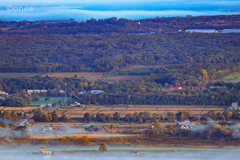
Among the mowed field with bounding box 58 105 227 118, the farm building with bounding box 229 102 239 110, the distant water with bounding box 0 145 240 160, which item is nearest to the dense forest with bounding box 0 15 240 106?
the farm building with bounding box 229 102 239 110

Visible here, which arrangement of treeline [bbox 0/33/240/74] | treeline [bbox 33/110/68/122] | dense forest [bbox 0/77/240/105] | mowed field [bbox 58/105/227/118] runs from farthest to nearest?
treeline [bbox 0/33/240/74]
dense forest [bbox 0/77/240/105]
mowed field [bbox 58/105/227/118]
treeline [bbox 33/110/68/122]

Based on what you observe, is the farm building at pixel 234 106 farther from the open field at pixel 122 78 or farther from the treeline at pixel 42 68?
the treeline at pixel 42 68

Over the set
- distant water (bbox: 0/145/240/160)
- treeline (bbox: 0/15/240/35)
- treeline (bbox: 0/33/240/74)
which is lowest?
distant water (bbox: 0/145/240/160)

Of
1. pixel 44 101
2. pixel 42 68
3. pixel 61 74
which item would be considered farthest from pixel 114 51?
pixel 44 101

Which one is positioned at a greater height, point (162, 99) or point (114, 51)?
point (114, 51)

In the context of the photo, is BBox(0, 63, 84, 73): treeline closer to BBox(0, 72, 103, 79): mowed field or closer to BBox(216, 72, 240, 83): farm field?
BBox(0, 72, 103, 79): mowed field

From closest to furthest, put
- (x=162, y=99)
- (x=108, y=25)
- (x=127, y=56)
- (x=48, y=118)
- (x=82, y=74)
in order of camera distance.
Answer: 1. (x=48, y=118)
2. (x=162, y=99)
3. (x=82, y=74)
4. (x=127, y=56)
5. (x=108, y=25)

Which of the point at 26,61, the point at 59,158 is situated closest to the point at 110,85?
the point at 59,158

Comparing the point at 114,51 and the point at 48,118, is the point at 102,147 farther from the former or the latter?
the point at 114,51

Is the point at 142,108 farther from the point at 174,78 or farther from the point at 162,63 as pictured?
the point at 162,63
